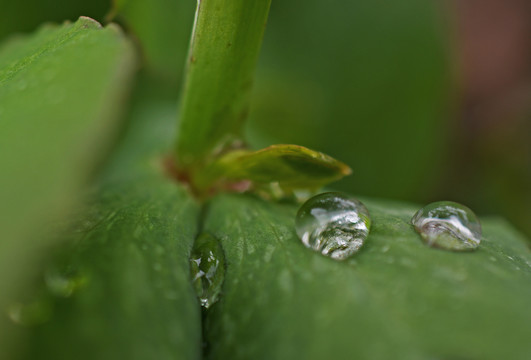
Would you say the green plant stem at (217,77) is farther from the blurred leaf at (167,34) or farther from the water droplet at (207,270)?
the blurred leaf at (167,34)

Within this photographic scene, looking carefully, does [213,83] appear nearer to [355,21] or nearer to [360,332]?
[360,332]

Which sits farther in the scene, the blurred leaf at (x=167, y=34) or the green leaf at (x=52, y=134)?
the blurred leaf at (x=167, y=34)

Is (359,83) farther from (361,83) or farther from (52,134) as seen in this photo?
(52,134)

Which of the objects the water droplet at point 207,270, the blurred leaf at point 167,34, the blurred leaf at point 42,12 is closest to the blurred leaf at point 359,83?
the blurred leaf at point 167,34

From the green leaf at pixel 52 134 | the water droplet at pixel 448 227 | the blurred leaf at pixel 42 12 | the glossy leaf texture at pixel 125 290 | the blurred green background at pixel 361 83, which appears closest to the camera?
the green leaf at pixel 52 134

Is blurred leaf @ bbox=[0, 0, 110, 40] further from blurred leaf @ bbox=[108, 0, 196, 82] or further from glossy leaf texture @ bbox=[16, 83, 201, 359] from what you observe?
glossy leaf texture @ bbox=[16, 83, 201, 359]

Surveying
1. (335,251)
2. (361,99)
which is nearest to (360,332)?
(335,251)

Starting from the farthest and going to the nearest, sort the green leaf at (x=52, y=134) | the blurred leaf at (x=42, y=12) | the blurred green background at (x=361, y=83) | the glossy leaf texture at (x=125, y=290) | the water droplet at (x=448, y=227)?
the blurred green background at (x=361, y=83)
the blurred leaf at (x=42, y=12)
the water droplet at (x=448, y=227)
the glossy leaf texture at (x=125, y=290)
the green leaf at (x=52, y=134)
